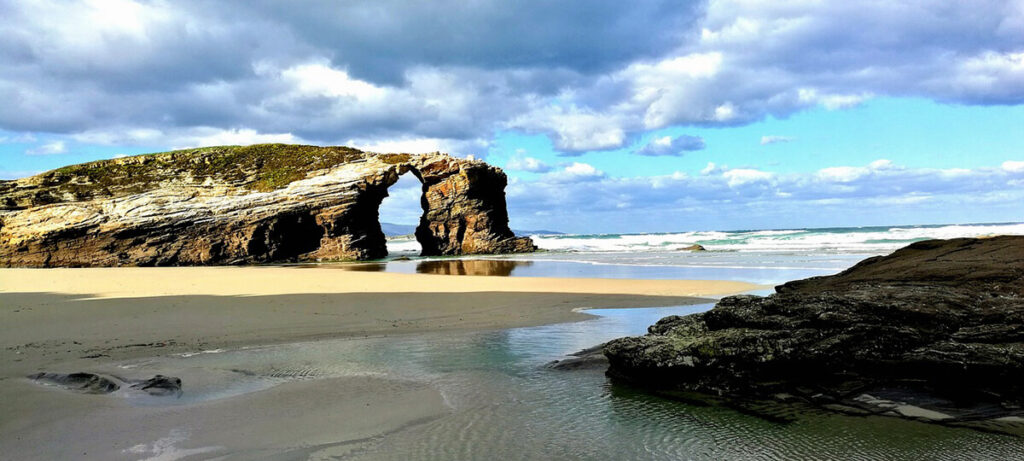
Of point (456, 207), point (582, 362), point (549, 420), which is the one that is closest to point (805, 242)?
point (456, 207)

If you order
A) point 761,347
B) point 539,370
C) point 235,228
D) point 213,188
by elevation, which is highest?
point 213,188

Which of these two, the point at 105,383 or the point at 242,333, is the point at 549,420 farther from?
the point at 242,333

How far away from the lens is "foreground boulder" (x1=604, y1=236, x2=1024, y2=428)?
4.53 m

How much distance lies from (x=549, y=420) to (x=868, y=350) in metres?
2.83

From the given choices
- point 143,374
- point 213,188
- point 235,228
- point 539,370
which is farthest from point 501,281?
point 213,188

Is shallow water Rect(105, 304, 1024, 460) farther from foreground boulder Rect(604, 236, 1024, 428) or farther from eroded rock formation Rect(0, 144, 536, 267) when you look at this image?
eroded rock formation Rect(0, 144, 536, 267)

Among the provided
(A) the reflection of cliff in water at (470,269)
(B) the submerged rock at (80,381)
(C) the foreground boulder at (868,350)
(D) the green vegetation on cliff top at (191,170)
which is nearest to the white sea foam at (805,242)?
(A) the reflection of cliff in water at (470,269)

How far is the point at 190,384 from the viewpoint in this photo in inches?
215

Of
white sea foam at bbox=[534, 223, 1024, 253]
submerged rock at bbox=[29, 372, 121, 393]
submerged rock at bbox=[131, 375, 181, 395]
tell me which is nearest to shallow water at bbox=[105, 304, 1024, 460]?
submerged rock at bbox=[131, 375, 181, 395]

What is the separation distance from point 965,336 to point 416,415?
4.63 m

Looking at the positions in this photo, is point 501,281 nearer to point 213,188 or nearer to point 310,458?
point 310,458

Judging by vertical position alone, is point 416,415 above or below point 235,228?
below

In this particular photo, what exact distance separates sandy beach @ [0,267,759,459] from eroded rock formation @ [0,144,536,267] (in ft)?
51.9

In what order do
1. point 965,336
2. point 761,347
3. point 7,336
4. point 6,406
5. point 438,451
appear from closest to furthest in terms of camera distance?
point 438,451 < point 6,406 < point 965,336 < point 761,347 < point 7,336
